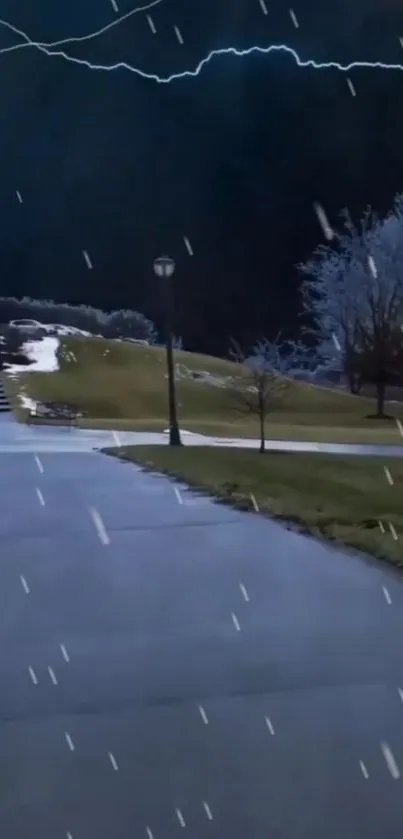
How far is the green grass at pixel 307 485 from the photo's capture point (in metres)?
3.07

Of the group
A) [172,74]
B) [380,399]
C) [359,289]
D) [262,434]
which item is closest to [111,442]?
[262,434]

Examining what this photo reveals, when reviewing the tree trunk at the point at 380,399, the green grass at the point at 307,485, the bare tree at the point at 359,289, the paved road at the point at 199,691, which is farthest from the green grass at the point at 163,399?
the paved road at the point at 199,691

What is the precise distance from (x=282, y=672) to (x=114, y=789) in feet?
1.60

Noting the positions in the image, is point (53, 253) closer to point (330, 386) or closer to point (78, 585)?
point (330, 386)

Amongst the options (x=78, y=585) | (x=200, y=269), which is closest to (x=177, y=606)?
(x=78, y=585)

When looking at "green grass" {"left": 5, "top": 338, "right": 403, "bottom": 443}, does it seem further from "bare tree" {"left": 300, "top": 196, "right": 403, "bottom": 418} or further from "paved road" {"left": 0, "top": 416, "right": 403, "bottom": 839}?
"paved road" {"left": 0, "top": 416, "right": 403, "bottom": 839}

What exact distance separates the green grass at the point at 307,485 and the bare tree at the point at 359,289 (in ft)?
8.51

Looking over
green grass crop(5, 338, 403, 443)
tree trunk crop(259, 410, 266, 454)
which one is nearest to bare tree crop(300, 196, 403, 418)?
green grass crop(5, 338, 403, 443)

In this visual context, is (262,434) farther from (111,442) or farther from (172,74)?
(172,74)

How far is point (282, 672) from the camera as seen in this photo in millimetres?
1716

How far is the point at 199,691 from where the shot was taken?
1629mm

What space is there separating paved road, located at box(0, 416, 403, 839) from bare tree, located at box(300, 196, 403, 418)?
5525 mm

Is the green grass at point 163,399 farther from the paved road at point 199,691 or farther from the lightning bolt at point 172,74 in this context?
the paved road at point 199,691

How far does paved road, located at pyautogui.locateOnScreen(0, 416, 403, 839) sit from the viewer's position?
124cm
